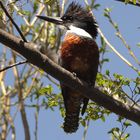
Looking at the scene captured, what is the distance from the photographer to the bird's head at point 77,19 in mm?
4418

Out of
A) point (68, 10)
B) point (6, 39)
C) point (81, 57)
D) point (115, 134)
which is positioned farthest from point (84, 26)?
point (6, 39)

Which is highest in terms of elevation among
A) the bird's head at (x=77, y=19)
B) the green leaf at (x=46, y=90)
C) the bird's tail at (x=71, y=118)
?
the bird's head at (x=77, y=19)

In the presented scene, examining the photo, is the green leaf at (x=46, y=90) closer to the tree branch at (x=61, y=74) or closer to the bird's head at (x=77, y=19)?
the tree branch at (x=61, y=74)

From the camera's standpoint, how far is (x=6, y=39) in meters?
2.60

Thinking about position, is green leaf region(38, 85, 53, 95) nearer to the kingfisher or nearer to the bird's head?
the kingfisher

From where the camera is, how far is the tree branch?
262 centimetres

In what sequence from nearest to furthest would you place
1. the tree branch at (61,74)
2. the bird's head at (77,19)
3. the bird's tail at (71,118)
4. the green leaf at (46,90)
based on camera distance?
the tree branch at (61,74) < the green leaf at (46,90) < the bird's tail at (71,118) < the bird's head at (77,19)

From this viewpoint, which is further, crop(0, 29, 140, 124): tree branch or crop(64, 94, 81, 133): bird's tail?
crop(64, 94, 81, 133): bird's tail

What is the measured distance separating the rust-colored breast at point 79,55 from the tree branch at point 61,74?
3.10 feet

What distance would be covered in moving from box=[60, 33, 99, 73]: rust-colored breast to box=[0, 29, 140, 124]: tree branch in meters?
0.95

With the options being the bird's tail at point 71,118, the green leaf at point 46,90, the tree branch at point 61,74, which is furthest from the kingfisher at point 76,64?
the tree branch at point 61,74

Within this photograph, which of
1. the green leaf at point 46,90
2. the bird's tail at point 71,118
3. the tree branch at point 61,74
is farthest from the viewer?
the bird's tail at point 71,118

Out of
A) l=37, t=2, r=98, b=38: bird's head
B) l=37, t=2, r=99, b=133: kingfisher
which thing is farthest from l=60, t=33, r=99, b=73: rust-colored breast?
l=37, t=2, r=98, b=38: bird's head

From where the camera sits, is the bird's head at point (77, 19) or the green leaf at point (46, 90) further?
the bird's head at point (77, 19)
